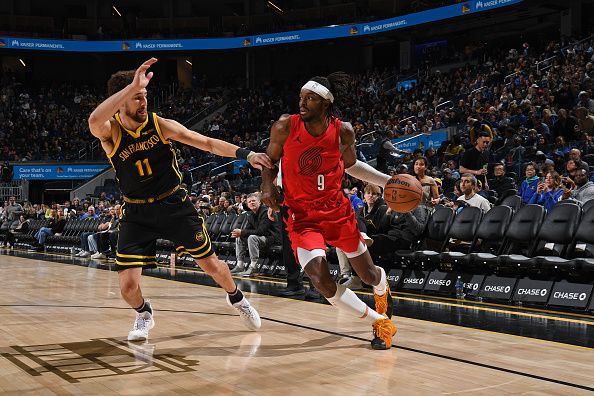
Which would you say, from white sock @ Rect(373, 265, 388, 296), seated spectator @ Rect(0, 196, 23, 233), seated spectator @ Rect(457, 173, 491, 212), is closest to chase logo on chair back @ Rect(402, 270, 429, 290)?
seated spectator @ Rect(457, 173, 491, 212)

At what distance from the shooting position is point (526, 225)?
Answer: 7.35 metres

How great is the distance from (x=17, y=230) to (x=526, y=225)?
63.7 feet

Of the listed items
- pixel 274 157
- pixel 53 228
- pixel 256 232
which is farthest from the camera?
pixel 53 228

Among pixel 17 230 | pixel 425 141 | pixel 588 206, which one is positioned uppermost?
pixel 425 141

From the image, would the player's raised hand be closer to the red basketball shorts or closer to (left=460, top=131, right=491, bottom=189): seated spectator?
the red basketball shorts

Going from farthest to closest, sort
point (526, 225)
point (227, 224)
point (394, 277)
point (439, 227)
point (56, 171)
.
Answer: point (56, 171), point (227, 224), point (394, 277), point (439, 227), point (526, 225)

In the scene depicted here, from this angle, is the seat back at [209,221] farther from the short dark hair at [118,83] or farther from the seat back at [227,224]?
the short dark hair at [118,83]

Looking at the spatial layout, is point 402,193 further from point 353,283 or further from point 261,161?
point 353,283

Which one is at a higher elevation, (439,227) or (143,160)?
(143,160)

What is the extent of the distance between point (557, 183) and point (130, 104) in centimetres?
549

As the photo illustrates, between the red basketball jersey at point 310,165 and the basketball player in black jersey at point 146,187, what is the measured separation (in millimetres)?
310

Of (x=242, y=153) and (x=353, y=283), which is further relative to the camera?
(x=353, y=283)

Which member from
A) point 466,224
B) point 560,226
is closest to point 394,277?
point 466,224

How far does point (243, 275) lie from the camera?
36.1ft
